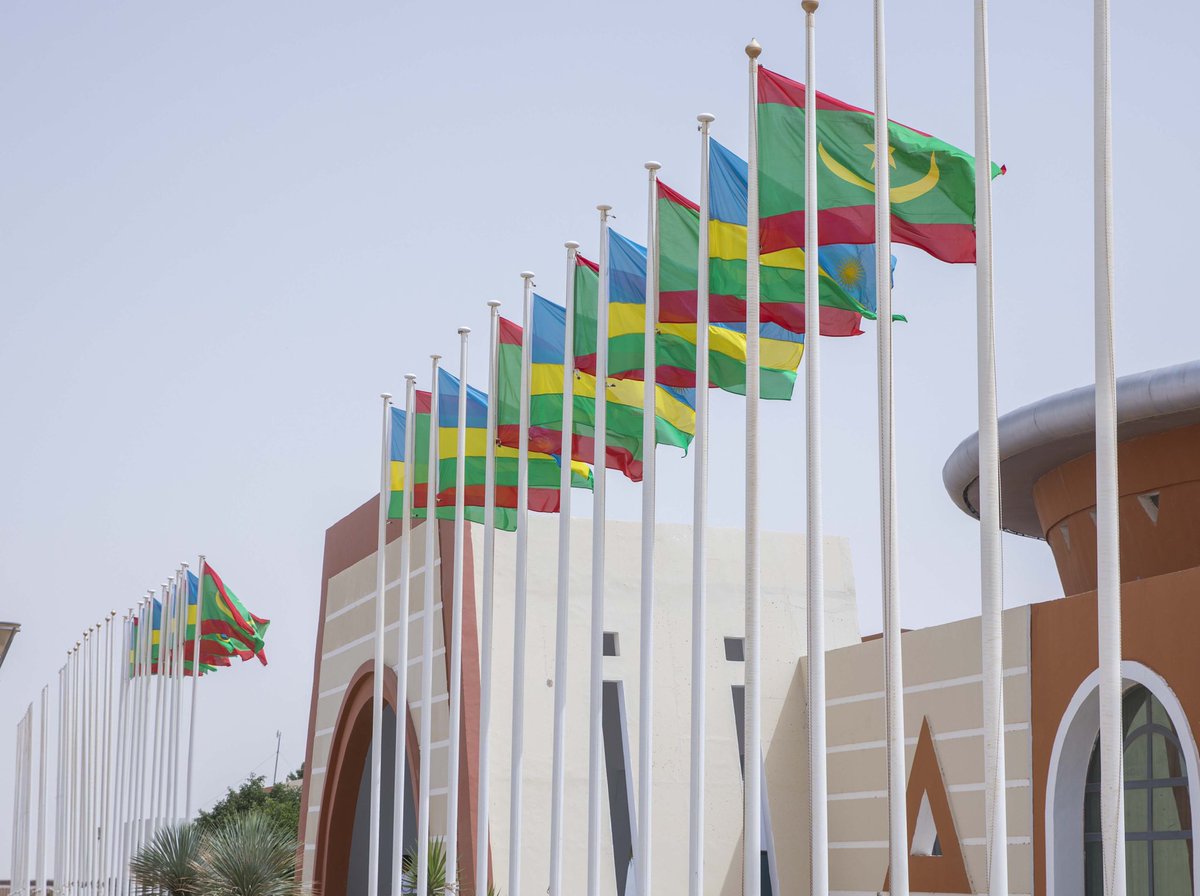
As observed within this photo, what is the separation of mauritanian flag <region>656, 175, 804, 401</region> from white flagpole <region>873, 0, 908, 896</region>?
12.4ft

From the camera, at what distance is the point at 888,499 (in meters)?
14.7

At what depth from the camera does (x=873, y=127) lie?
15961 millimetres

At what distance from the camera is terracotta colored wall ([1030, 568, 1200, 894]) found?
20.1 metres

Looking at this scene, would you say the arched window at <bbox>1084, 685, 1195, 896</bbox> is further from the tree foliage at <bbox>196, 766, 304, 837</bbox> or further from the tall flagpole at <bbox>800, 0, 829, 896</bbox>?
the tree foliage at <bbox>196, 766, 304, 837</bbox>

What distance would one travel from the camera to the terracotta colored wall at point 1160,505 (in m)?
23.2

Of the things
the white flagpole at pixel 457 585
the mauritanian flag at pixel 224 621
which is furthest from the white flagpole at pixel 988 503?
the mauritanian flag at pixel 224 621

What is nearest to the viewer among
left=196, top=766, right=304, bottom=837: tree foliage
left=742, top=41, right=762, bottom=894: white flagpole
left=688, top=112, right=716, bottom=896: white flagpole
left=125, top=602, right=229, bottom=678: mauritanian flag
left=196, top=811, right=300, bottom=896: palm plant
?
left=742, top=41, right=762, bottom=894: white flagpole

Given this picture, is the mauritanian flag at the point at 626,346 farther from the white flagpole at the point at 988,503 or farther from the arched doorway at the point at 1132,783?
the arched doorway at the point at 1132,783

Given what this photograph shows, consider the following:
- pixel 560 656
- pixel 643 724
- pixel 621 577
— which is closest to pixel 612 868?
pixel 621 577

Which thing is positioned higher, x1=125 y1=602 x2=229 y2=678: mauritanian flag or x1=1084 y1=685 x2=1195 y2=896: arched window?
x1=125 y1=602 x2=229 y2=678: mauritanian flag

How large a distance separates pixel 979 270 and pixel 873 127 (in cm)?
245

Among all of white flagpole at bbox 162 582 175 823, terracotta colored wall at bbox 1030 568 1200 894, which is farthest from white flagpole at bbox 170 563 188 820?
terracotta colored wall at bbox 1030 568 1200 894

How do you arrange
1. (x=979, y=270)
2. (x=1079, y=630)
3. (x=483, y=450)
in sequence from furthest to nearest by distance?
(x=483, y=450), (x=1079, y=630), (x=979, y=270)

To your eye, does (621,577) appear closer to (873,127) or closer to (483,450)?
(483,450)
